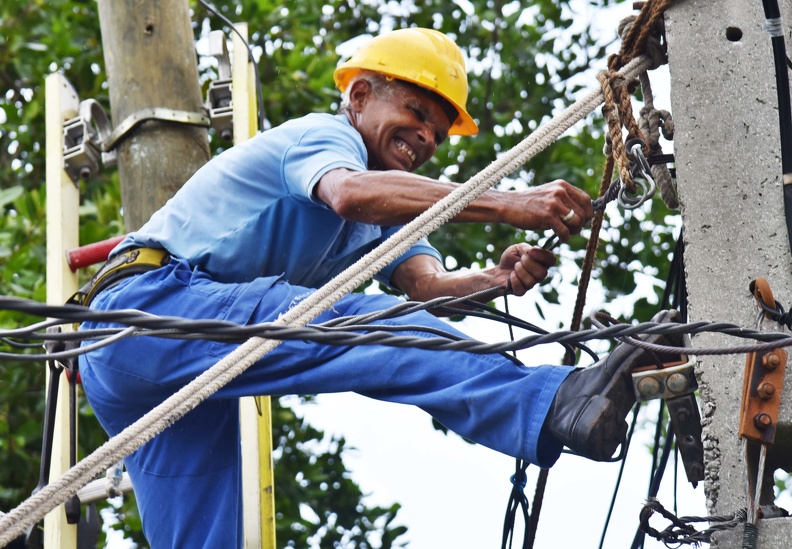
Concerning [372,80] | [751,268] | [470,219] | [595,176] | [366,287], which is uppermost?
[595,176]

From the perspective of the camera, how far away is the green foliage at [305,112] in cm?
623

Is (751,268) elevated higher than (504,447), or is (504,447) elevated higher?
(751,268)

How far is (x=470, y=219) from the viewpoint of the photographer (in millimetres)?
3064

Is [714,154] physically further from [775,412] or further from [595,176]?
[595,176]

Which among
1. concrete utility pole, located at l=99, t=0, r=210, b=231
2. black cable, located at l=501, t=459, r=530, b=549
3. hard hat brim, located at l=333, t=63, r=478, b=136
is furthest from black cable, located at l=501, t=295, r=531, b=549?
concrete utility pole, located at l=99, t=0, r=210, b=231

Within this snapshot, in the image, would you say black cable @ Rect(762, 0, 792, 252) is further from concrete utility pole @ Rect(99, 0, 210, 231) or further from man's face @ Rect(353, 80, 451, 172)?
concrete utility pole @ Rect(99, 0, 210, 231)

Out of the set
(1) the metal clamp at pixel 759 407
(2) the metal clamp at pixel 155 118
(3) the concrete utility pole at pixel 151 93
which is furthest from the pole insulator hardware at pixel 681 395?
(2) the metal clamp at pixel 155 118

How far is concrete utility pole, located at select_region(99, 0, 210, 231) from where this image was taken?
4258 millimetres

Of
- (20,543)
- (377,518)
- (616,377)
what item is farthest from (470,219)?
(377,518)

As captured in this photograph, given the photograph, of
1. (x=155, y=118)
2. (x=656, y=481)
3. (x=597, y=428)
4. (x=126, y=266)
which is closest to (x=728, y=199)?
(x=597, y=428)

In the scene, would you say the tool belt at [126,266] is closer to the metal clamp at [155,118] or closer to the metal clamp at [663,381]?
the metal clamp at [155,118]

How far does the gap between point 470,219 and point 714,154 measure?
0.60 metres

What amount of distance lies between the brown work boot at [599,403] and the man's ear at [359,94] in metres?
1.31

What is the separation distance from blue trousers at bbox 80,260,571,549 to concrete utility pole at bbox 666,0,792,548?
1.15 feet
